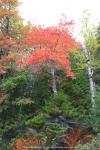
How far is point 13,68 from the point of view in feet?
97.5

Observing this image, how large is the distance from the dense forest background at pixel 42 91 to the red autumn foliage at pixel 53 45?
7 cm

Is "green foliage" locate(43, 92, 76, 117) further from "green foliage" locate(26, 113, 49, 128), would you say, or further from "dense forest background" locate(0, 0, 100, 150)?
"green foliage" locate(26, 113, 49, 128)

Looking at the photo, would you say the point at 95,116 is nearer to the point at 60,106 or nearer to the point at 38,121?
the point at 60,106

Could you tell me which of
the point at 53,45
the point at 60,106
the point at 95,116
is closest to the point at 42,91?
the point at 60,106

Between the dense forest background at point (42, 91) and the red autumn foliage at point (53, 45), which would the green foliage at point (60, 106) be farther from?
the red autumn foliage at point (53, 45)

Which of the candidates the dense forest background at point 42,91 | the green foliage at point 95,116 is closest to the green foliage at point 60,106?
the dense forest background at point 42,91

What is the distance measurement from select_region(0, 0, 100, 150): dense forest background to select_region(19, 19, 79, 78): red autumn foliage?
7 cm

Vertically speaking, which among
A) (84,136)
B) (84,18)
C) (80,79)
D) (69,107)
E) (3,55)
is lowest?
(84,136)

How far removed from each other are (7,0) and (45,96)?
744 cm

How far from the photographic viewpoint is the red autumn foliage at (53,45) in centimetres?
2700

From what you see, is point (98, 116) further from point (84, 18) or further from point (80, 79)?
point (84, 18)

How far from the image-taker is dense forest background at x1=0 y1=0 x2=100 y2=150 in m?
25.0

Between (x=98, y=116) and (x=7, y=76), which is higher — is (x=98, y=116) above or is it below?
below

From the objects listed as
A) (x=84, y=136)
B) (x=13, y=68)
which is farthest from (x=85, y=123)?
(x=13, y=68)
